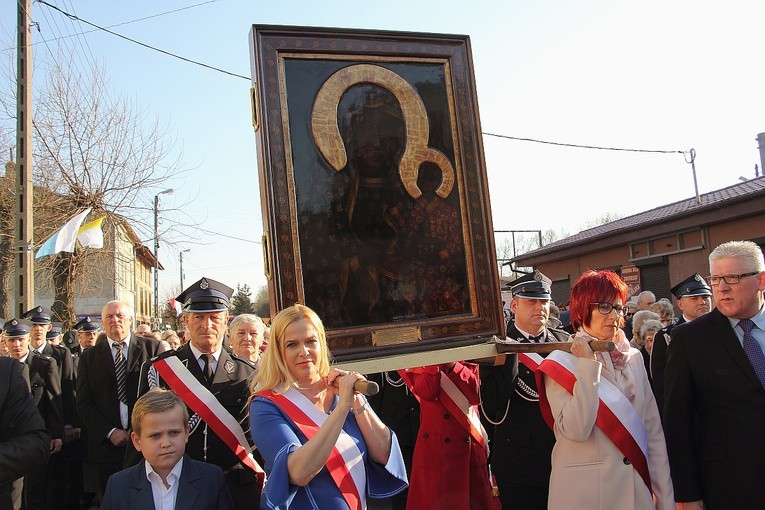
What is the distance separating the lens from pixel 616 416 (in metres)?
2.99

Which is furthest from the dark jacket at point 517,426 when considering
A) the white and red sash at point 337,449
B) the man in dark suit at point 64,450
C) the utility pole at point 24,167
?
the utility pole at point 24,167

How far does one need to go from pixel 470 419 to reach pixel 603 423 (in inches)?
48.8

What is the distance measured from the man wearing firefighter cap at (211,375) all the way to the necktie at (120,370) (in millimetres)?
1457

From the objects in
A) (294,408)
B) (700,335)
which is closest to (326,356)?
(294,408)

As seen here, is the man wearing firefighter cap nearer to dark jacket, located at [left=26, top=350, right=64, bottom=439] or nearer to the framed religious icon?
the framed religious icon

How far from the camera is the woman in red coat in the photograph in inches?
159

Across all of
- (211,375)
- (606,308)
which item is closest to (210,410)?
(211,375)

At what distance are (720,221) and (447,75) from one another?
501 inches

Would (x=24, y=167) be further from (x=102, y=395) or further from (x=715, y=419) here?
(x=715, y=419)

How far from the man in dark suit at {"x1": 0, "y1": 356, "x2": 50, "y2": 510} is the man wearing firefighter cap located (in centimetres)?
71

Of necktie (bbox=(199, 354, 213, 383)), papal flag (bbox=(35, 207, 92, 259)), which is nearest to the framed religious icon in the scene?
necktie (bbox=(199, 354, 213, 383))

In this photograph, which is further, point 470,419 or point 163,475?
point 470,419

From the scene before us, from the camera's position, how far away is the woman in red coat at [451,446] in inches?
159

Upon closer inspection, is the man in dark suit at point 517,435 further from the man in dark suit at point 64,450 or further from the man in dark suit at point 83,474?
the man in dark suit at point 64,450
